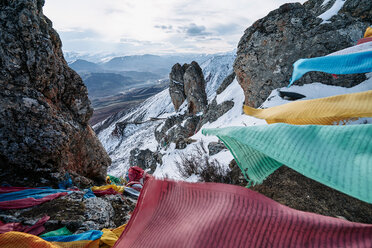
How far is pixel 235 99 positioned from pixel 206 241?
46.0ft

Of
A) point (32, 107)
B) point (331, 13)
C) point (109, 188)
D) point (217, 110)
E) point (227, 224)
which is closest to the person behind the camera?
point (227, 224)

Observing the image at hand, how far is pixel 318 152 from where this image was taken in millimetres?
1344

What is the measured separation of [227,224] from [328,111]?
2.60m

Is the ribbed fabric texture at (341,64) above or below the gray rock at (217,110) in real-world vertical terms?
above

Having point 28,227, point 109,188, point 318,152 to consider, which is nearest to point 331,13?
point 318,152

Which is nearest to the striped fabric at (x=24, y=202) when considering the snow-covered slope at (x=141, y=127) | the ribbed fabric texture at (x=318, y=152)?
the ribbed fabric texture at (x=318, y=152)

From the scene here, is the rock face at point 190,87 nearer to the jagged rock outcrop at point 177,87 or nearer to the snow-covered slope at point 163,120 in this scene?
the jagged rock outcrop at point 177,87

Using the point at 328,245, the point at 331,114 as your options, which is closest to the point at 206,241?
the point at 328,245

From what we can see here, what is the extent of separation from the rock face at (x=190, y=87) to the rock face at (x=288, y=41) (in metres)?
15.7

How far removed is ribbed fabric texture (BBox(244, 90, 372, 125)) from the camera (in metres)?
2.48

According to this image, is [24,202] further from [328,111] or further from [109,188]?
[328,111]

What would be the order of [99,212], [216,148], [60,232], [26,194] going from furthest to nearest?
1. [216,148]
2. [26,194]
3. [99,212]
4. [60,232]

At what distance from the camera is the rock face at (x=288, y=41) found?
799 cm

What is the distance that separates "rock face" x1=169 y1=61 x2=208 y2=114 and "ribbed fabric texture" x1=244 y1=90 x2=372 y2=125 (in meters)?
23.0
